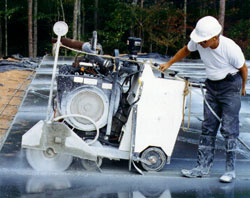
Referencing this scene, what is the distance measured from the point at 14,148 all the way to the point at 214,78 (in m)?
2.93

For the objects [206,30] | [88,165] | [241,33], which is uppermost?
[241,33]

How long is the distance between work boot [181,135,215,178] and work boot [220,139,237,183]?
0.23 metres

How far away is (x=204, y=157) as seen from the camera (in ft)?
16.1

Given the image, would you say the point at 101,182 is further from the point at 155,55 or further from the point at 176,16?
the point at 176,16

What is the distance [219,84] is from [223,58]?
0.32 m

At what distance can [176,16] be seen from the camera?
74.5ft

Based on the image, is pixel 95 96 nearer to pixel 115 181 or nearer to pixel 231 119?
pixel 115 181

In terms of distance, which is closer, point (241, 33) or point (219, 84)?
point (219, 84)

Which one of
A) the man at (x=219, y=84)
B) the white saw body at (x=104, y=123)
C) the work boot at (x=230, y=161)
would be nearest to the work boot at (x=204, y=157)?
the man at (x=219, y=84)

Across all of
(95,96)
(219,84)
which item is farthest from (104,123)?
(219,84)

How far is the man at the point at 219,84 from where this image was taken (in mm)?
4383

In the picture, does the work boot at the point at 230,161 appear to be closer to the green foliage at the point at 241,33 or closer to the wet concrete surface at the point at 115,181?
the wet concrete surface at the point at 115,181

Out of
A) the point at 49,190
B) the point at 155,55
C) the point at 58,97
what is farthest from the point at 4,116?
the point at 155,55

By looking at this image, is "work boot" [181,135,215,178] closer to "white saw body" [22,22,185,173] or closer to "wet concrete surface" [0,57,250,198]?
"wet concrete surface" [0,57,250,198]
